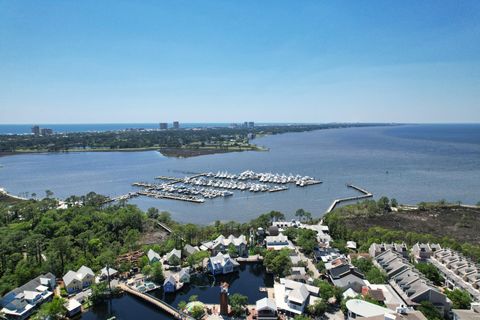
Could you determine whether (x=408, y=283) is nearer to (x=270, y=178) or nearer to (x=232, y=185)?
(x=232, y=185)

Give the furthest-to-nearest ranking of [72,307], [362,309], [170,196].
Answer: [170,196] < [72,307] < [362,309]

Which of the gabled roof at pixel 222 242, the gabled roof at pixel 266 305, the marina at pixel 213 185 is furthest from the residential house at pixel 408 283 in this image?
the marina at pixel 213 185

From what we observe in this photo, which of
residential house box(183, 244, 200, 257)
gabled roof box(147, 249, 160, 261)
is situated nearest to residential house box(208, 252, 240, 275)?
residential house box(183, 244, 200, 257)

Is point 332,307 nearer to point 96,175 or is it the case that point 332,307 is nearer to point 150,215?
point 150,215

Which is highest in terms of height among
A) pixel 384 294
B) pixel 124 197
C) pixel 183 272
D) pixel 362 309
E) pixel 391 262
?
pixel 362 309

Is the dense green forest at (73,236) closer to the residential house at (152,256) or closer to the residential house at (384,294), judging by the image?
the residential house at (152,256)

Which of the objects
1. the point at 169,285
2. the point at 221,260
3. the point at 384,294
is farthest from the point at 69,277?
the point at 384,294

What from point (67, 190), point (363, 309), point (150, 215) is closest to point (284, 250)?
point (363, 309)
